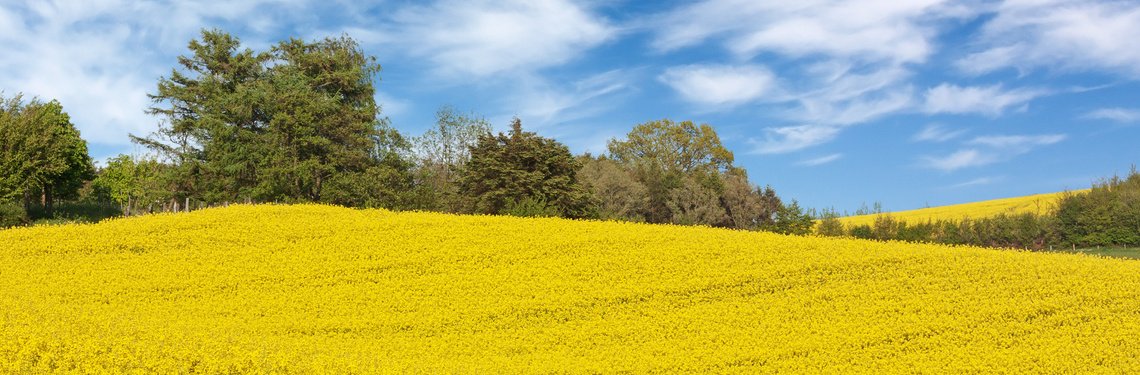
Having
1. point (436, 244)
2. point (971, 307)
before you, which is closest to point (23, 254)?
point (436, 244)

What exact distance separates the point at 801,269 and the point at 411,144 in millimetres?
43200

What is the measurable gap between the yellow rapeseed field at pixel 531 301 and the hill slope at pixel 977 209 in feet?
202

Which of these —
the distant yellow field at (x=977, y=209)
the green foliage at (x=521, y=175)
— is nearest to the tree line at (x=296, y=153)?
the green foliage at (x=521, y=175)

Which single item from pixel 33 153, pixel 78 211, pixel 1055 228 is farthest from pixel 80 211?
pixel 1055 228

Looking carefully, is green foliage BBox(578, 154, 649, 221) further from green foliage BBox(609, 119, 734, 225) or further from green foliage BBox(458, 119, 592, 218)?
green foliage BBox(458, 119, 592, 218)

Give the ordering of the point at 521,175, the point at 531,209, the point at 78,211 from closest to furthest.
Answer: the point at 531,209, the point at 521,175, the point at 78,211

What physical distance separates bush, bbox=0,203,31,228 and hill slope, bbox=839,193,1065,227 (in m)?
70.5

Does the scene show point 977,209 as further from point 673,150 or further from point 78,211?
point 78,211

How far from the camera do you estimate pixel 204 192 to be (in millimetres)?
55344

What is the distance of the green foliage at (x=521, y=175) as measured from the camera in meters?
50.7

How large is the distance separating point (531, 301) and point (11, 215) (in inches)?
1628

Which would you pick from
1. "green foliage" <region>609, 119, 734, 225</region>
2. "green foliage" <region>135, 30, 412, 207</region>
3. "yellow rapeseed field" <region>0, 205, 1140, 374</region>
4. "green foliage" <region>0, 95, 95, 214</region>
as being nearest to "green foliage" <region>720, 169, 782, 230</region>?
"green foliage" <region>609, 119, 734, 225</region>

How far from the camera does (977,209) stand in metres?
91.6

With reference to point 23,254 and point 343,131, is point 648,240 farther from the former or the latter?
point 343,131
